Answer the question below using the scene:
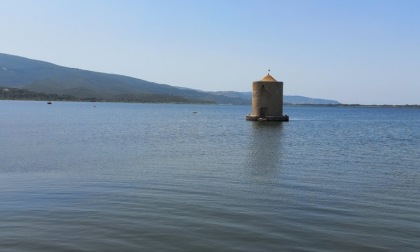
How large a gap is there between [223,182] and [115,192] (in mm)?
4250

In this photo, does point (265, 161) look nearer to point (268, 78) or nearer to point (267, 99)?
point (267, 99)

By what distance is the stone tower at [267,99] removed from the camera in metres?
61.5

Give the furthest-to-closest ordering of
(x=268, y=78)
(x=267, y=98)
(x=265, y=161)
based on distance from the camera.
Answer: (x=268, y=78) → (x=267, y=98) → (x=265, y=161)

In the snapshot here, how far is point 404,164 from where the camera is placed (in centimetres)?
2330

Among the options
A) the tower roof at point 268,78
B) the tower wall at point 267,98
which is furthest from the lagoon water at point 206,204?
the tower roof at point 268,78

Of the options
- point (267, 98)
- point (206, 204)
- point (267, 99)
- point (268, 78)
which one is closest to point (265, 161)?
point (206, 204)

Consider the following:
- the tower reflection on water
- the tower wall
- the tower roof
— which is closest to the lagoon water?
the tower reflection on water

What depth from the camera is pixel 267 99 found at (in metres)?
62.2

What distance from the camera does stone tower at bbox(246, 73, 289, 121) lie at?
61.5 meters

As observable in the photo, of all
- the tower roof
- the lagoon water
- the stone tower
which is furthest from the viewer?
the tower roof

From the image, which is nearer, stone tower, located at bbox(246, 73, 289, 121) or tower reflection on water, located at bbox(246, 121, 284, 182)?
tower reflection on water, located at bbox(246, 121, 284, 182)

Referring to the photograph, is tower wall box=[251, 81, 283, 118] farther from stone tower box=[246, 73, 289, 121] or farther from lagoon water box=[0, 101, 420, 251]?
lagoon water box=[0, 101, 420, 251]

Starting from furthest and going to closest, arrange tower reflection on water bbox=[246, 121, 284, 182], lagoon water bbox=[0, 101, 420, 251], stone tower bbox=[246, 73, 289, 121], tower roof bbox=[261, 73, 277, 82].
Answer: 1. tower roof bbox=[261, 73, 277, 82]
2. stone tower bbox=[246, 73, 289, 121]
3. tower reflection on water bbox=[246, 121, 284, 182]
4. lagoon water bbox=[0, 101, 420, 251]

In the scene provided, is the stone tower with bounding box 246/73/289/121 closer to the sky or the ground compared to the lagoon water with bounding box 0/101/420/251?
closer to the sky
